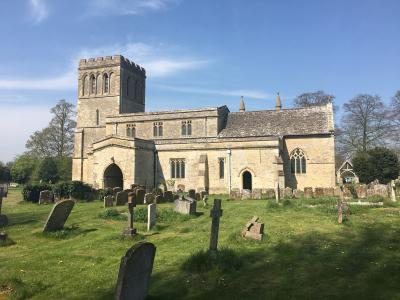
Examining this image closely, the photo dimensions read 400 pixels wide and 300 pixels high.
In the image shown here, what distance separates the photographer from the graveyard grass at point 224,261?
6.71 meters

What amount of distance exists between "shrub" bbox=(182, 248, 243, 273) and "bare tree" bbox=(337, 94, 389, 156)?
38.0 m

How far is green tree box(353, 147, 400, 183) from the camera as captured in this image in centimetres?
3266

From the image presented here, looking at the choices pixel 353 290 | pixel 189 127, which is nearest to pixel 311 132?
pixel 189 127

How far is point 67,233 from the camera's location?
12023mm

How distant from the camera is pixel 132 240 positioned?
36.4 ft

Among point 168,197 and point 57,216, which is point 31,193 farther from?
point 57,216

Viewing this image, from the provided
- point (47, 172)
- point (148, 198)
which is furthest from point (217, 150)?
point (47, 172)

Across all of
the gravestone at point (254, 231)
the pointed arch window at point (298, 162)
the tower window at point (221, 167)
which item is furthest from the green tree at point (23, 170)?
the gravestone at point (254, 231)

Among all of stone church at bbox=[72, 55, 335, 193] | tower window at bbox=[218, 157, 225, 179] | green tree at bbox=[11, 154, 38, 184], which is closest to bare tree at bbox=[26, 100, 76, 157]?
green tree at bbox=[11, 154, 38, 184]

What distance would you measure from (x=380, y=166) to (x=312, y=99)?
1989cm

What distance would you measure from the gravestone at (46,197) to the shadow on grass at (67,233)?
971 cm

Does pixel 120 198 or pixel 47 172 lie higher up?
pixel 47 172

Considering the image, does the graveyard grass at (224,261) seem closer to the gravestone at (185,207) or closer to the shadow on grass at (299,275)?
the shadow on grass at (299,275)

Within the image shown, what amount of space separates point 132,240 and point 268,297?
5760mm
